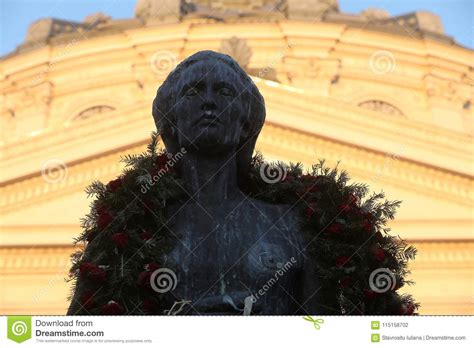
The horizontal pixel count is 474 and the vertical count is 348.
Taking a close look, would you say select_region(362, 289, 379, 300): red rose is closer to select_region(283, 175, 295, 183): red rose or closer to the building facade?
select_region(283, 175, 295, 183): red rose

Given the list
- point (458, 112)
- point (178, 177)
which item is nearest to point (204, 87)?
point (178, 177)

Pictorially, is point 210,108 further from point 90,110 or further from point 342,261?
point 90,110

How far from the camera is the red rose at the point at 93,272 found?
3.42 meters

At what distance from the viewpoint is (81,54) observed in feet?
128

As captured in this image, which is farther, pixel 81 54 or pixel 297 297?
pixel 81 54

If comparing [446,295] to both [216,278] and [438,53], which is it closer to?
Answer: [216,278]

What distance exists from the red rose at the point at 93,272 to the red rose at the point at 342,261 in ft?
2.68

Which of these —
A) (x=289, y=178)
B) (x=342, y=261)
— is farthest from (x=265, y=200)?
(x=342, y=261)

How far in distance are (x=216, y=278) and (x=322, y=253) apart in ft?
1.33

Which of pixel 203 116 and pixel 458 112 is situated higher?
pixel 458 112

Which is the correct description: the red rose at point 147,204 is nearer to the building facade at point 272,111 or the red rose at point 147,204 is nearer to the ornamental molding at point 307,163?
the building facade at point 272,111

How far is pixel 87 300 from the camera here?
11.2 ft
